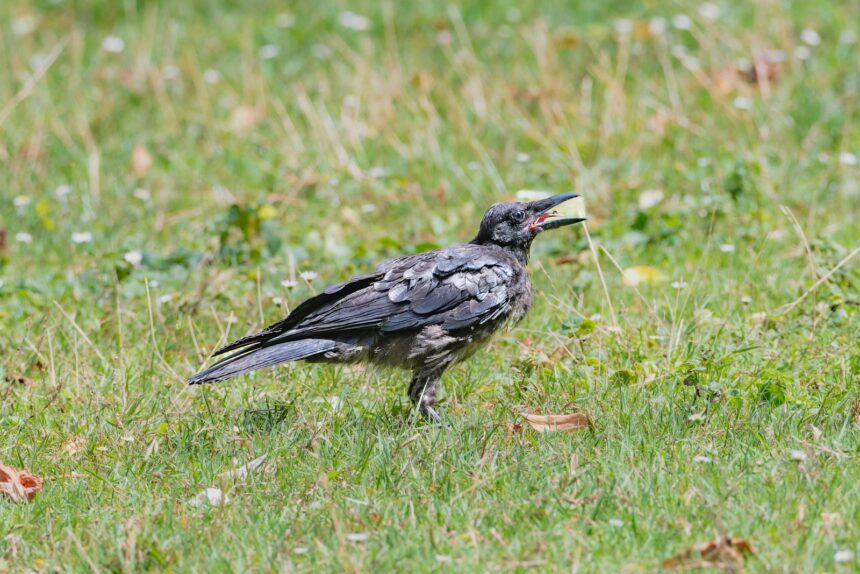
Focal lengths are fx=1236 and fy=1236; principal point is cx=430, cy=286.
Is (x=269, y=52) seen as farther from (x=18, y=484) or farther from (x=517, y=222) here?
(x=18, y=484)

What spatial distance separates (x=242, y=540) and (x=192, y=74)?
22.3 feet

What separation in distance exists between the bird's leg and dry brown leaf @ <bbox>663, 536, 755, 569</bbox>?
167 cm

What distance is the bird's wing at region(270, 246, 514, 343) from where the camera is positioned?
5496 mm

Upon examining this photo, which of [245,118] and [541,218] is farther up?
[541,218]

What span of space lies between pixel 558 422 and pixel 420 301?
875 millimetres

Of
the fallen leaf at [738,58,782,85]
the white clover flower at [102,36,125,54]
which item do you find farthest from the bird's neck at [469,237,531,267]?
the white clover flower at [102,36,125,54]

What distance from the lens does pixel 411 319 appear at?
5.55m

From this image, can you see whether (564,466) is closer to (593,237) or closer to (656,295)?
(656,295)

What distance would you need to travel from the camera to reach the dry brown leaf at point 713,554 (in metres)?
3.82

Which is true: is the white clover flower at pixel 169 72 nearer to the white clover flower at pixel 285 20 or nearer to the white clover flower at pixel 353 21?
the white clover flower at pixel 285 20

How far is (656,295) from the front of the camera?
6.78 m

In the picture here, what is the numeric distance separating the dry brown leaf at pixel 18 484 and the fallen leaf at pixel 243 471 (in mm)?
730

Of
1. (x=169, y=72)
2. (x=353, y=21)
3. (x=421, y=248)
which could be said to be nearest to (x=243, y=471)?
(x=421, y=248)

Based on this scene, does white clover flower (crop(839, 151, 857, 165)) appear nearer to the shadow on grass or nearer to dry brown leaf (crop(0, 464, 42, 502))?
the shadow on grass
